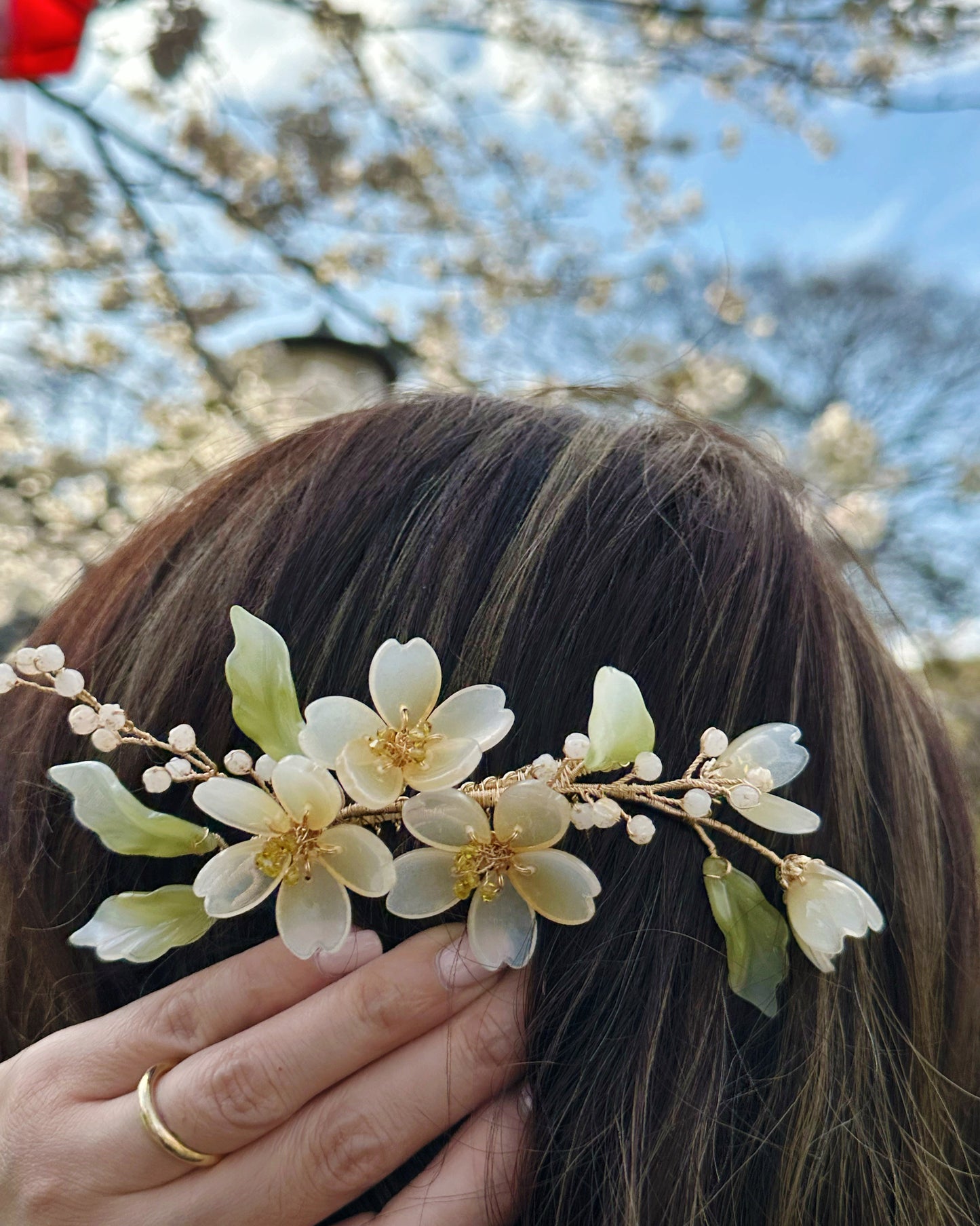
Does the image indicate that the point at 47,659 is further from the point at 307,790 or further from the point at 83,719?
the point at 307,790

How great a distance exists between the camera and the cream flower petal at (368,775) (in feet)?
2.10

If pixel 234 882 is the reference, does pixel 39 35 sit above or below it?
above

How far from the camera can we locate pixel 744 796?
0.66m

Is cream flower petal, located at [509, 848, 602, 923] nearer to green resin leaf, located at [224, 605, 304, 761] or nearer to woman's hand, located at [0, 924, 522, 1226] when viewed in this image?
woman's hand, located at [0, 924, 522, 1226]

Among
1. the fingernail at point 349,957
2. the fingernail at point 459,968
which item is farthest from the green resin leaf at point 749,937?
the fingernail at point 349,957

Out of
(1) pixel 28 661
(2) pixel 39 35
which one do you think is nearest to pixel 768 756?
(1) pixel 28 661

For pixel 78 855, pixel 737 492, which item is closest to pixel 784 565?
pixel 737 492

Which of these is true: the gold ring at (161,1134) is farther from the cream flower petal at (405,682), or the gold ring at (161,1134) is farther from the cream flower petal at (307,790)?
the cream flower petal at (405,682)

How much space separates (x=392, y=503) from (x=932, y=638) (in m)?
5.43

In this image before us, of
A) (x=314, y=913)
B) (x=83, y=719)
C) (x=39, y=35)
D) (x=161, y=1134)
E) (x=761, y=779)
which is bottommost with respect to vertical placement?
(x=161, y=1134)

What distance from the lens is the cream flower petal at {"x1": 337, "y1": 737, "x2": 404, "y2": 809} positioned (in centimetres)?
64

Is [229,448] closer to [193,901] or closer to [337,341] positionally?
[193,901]

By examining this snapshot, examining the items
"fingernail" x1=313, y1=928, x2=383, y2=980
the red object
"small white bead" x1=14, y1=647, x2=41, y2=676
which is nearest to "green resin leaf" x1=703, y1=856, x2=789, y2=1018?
"fingernail" x1=313, y1=928, x2=383, y2=980

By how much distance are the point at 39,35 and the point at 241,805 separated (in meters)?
2.71
